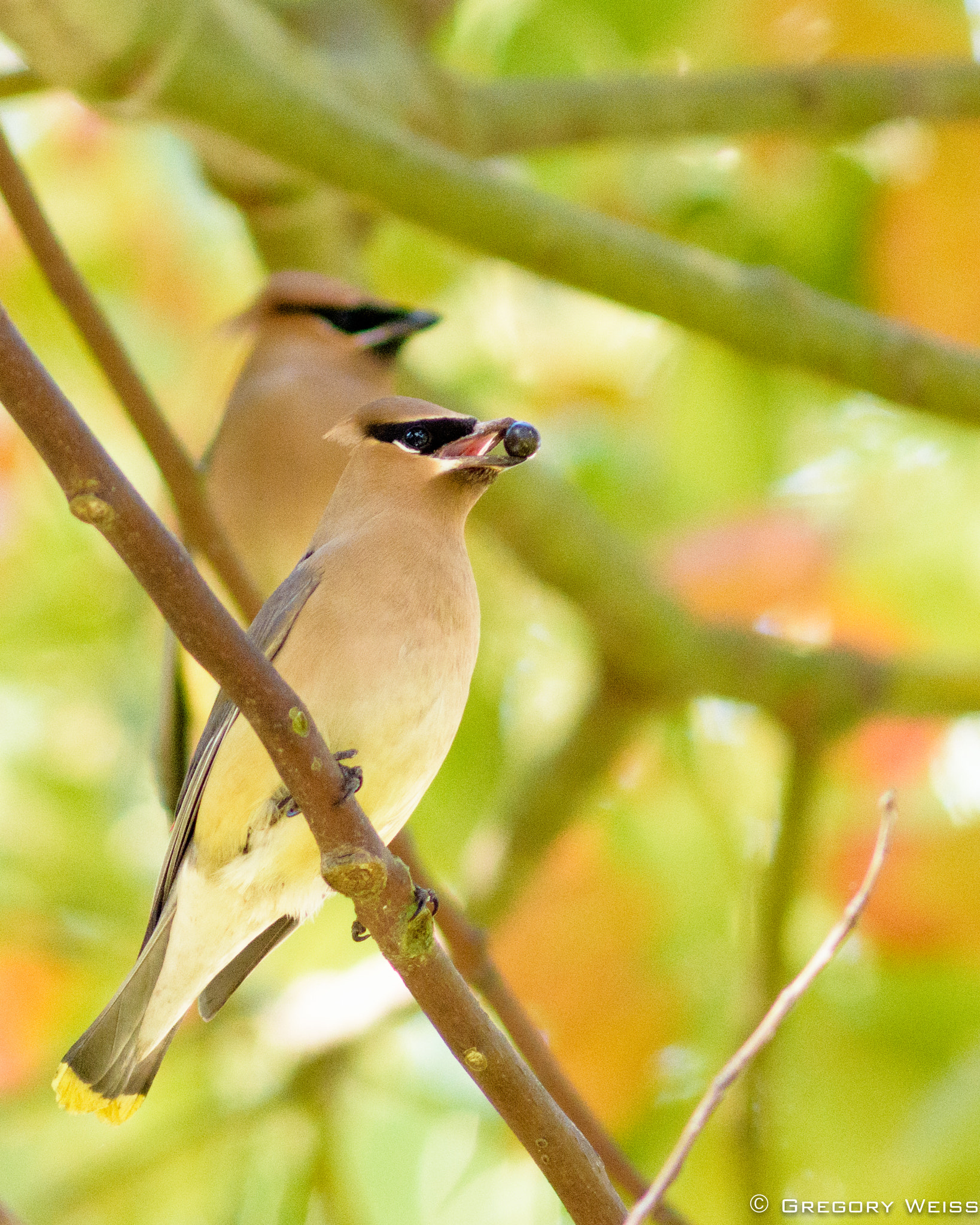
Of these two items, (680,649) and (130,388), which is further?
(680,649)

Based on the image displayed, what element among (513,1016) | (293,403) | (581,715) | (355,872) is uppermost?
(355,872)

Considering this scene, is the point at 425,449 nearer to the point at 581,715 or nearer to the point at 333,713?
the point at 333,713

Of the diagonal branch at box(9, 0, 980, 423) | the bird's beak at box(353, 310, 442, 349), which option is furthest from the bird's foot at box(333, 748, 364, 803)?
the bird's beak at box(353, 310, 442, 349)

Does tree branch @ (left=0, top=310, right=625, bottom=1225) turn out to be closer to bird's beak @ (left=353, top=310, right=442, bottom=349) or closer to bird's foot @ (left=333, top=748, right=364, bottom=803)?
bird's foot @ (left=333, top=748, right=364, bottom=803)

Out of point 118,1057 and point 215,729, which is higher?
point 215,729

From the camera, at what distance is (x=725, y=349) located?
4.23 metres

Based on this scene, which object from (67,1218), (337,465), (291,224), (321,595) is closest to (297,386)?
(337,465)

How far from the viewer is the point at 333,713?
285 cm

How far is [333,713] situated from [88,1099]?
917 mm

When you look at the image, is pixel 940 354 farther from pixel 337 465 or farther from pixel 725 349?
pixel 337 465

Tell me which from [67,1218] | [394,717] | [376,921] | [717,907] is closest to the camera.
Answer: [376,921]

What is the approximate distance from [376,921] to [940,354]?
2442mm

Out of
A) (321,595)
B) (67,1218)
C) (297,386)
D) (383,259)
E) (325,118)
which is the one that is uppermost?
(325,118)

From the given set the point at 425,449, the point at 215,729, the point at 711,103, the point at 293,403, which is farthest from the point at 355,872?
the point at 711,103
